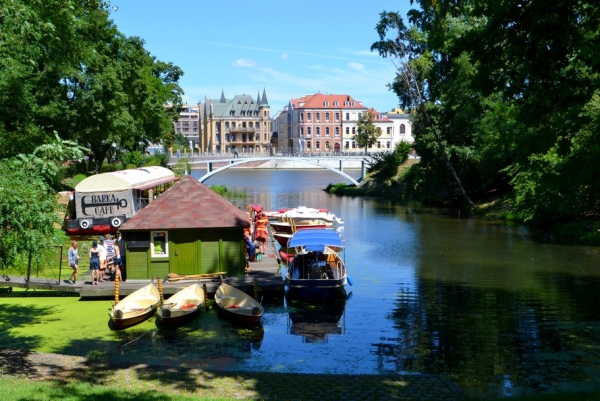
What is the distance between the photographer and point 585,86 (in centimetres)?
1252

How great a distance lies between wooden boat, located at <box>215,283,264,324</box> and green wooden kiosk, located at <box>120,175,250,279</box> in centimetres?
219

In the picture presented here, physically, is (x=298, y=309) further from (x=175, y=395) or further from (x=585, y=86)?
(x=585, y=86)

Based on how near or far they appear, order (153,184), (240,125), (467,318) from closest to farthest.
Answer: (467,318) → (153,184) → (240,125)

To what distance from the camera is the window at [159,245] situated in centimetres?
2370

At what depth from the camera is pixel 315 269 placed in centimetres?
2541

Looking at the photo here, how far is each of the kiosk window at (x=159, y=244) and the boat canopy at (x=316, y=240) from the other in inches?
194

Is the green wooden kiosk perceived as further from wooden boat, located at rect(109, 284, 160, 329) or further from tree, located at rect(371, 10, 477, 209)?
tree, located at rect(371, 10, 477, 209)

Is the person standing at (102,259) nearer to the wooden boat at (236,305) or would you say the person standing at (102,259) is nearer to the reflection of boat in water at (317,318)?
the wooden boat at (236,305)

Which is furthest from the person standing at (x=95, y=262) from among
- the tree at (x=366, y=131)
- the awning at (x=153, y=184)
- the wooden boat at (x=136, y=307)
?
the tree at (x=366, y=131)

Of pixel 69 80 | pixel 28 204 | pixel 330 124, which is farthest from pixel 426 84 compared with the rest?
pixel 330 124

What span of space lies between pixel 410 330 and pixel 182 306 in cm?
673

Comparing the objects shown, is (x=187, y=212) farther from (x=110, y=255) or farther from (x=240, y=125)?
(x=240, y=125)

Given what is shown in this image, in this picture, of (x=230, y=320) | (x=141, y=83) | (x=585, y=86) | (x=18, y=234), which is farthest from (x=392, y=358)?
(x=141, y=83)

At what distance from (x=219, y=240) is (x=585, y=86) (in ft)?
47.0
